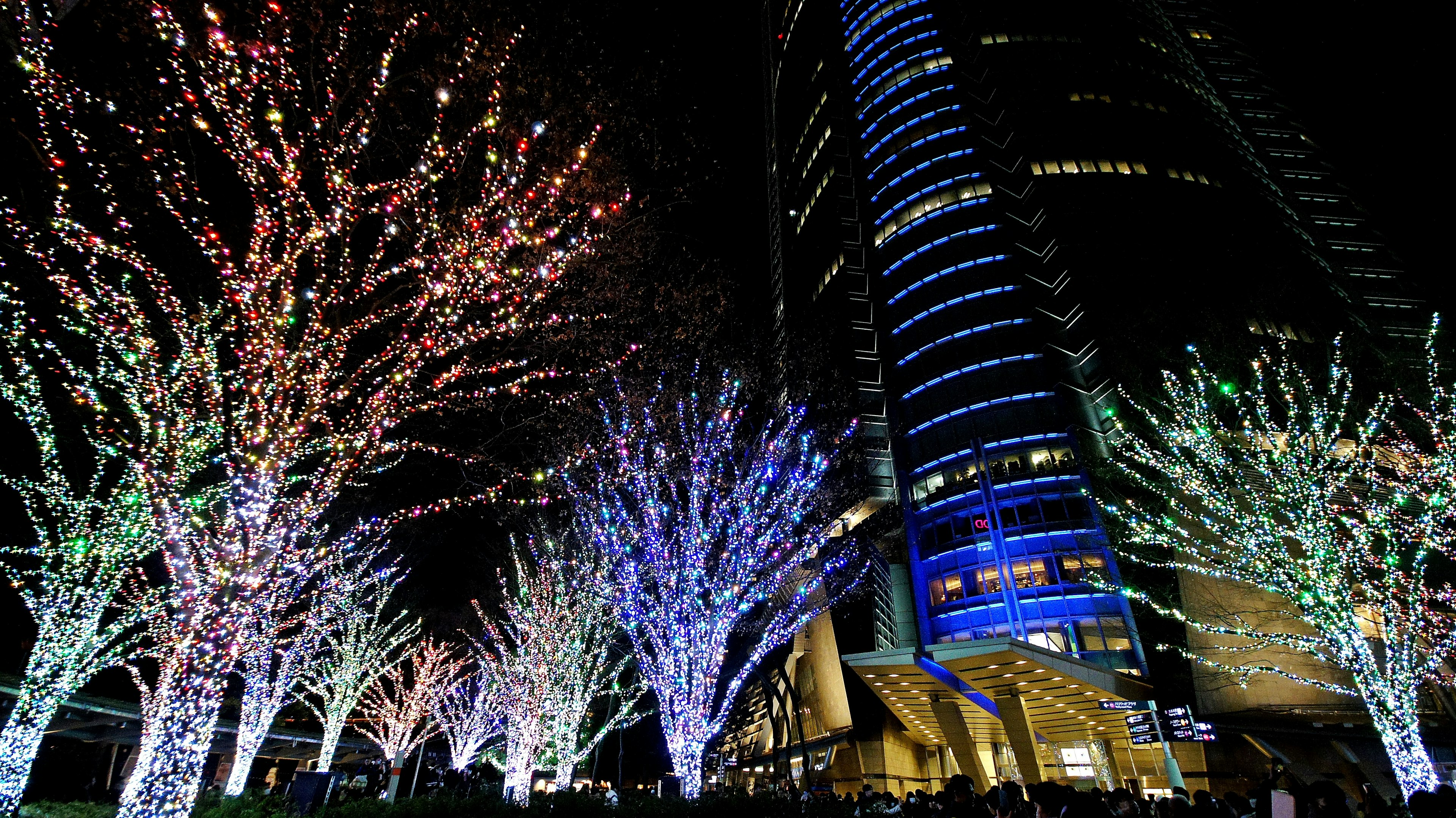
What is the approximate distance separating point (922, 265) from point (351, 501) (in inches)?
1167

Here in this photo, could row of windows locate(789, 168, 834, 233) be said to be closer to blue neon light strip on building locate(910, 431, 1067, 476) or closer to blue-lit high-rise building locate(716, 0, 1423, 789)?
blue-lit high-rise building locate(716, 0, 1423, 789)

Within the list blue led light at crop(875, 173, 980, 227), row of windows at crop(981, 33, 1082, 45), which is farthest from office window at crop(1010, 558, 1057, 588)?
row of windows at crop(981, 33, 1082, 45)

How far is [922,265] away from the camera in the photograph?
33844mm

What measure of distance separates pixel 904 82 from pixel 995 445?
26.6 metres

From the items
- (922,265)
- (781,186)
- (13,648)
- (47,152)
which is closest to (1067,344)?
(922,265)

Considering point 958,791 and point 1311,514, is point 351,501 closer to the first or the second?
point 958,791

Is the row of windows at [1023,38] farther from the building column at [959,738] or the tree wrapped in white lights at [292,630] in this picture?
the tree wrapped in white lights at [292,630]

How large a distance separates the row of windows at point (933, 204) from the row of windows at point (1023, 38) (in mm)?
15160

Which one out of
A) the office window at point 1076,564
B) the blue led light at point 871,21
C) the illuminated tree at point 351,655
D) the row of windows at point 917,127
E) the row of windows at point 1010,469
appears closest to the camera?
the illuminated tree at point 351,655

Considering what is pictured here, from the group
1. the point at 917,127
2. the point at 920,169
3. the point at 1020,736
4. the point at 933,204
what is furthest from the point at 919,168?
the point at 1020,736

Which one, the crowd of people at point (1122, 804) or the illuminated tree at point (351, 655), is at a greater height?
the illuminated tree at point (351, 655)

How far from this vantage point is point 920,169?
36.4m

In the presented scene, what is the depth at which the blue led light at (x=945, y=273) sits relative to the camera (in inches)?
1261

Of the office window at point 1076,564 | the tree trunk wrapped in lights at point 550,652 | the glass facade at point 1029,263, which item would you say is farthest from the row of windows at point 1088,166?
the tree trunk wrapped in lights at point 550,652
